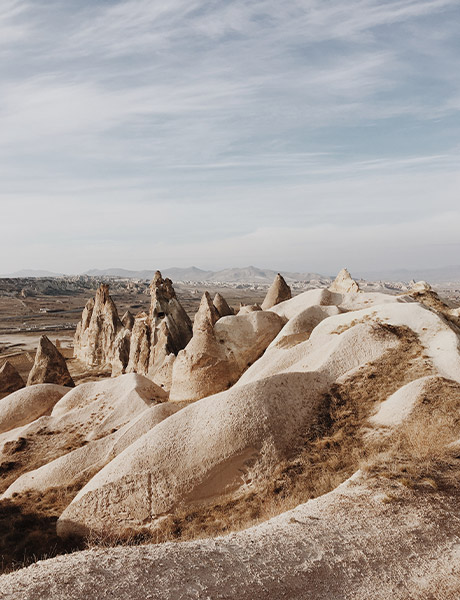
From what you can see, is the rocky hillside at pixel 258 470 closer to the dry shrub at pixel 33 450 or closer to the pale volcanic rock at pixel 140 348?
the dry shrub at pixel 33 450

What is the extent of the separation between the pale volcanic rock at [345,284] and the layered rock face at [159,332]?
11.2 metres

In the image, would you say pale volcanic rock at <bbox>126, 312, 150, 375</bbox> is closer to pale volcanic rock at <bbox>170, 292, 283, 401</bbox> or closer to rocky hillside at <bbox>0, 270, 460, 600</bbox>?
rocky hillside at <bbox>0, 270, 460, 600</bbox>

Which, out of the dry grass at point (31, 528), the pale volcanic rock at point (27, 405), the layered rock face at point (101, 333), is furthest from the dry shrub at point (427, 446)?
the layered rock face at point (101, 333)

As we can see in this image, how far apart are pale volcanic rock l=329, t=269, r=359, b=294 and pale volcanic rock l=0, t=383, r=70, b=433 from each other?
755 inches

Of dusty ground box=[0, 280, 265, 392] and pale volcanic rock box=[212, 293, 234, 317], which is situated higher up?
pale volcanic rock box=[212, 293, 234, 317]

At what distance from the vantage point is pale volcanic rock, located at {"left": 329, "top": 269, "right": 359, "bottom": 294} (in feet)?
101

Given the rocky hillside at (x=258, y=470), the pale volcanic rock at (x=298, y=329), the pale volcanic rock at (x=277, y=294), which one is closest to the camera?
the rocky hillside at (x=258, y=470)

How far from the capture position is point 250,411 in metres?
12.2

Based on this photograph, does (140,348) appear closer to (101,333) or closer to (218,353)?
(218,353)

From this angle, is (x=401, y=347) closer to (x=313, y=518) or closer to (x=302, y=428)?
(x=302, y=428)

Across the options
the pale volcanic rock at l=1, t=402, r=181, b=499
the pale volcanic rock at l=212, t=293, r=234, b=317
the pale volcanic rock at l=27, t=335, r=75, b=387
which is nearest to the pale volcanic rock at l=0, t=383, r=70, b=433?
the pale volcanic rock at l=27, t=335, r=75, b=387

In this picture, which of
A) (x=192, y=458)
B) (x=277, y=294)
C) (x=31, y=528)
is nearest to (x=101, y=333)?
(x=277, y=294)

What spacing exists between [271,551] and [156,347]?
77.2 feet

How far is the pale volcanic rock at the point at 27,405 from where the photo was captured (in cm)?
2188
